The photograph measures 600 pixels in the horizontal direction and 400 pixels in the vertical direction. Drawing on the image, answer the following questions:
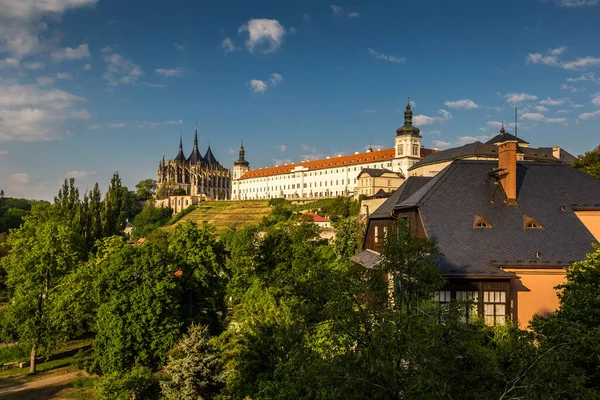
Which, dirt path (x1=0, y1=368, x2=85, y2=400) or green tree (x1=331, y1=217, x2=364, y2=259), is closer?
dirt path (x1=0, y1=368, x2=85, y2=400)

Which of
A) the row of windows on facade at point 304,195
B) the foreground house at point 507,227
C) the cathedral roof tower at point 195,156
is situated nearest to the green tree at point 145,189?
the cathedral roof tower at point 195,156

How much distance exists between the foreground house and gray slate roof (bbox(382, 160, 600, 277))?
0.12ft

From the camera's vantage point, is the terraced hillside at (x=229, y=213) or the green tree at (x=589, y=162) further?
the terraced hillside at (x=229, y=213)

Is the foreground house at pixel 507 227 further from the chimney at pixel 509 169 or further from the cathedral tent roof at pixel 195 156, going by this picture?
the cathedral tent roof at pixel 195 156

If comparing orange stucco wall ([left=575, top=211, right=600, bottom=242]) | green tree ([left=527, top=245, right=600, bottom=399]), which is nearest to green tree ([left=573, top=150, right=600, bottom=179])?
orange stucco wall ([left=575, top=211, right=600, bottom=242])

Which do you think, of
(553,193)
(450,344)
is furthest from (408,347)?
(553,193)

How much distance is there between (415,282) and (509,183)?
41.7ft

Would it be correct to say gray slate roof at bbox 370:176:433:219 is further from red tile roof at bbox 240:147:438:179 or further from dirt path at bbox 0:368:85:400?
red tile roof at bbox 240:147:438:179

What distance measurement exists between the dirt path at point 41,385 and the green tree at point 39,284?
162 cm

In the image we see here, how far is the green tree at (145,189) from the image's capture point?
533ft

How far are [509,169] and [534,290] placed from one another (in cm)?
493

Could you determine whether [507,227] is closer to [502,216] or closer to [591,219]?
[502,216]

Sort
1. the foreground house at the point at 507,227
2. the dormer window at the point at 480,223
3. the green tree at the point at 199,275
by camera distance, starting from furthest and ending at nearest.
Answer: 1. the green tree at the point at 199,275
2. the dormer window at the point at 480,223
3. the foreground house at the point at 507,227

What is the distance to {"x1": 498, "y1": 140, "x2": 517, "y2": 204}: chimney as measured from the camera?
1886 cm
